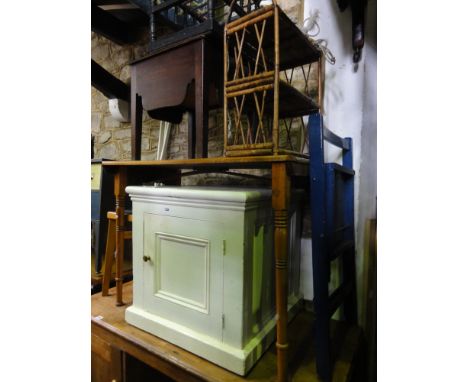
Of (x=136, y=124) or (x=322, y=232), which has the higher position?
(x=136, y=124)

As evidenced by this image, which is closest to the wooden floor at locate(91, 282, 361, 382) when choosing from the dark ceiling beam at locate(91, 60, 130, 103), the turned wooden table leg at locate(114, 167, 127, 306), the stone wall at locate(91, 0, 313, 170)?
the turned wooden table leg at locate(114, 167, 127, 306)

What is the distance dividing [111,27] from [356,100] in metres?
1.89

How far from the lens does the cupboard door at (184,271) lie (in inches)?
38.1

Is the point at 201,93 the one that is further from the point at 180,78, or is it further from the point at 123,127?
the point at 123,127

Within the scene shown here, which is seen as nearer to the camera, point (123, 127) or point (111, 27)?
point (111, 27)

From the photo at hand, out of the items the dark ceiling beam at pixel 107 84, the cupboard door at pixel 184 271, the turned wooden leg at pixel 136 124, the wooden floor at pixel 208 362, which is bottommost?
the wooden floor at pixel 208 362

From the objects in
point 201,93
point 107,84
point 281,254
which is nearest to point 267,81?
point 201,93

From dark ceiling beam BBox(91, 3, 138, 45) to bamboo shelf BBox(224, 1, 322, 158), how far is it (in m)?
1.38

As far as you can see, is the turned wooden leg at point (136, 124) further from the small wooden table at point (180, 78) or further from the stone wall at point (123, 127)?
the stone wall at point (123, 127)

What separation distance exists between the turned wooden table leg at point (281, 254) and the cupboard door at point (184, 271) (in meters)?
0.21

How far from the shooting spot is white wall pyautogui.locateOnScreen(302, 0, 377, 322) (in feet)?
4.16

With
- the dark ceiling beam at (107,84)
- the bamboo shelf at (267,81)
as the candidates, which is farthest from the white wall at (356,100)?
the dark ceiling beam at (107,84)

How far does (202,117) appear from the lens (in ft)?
3.47

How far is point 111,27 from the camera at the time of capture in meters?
2.09
